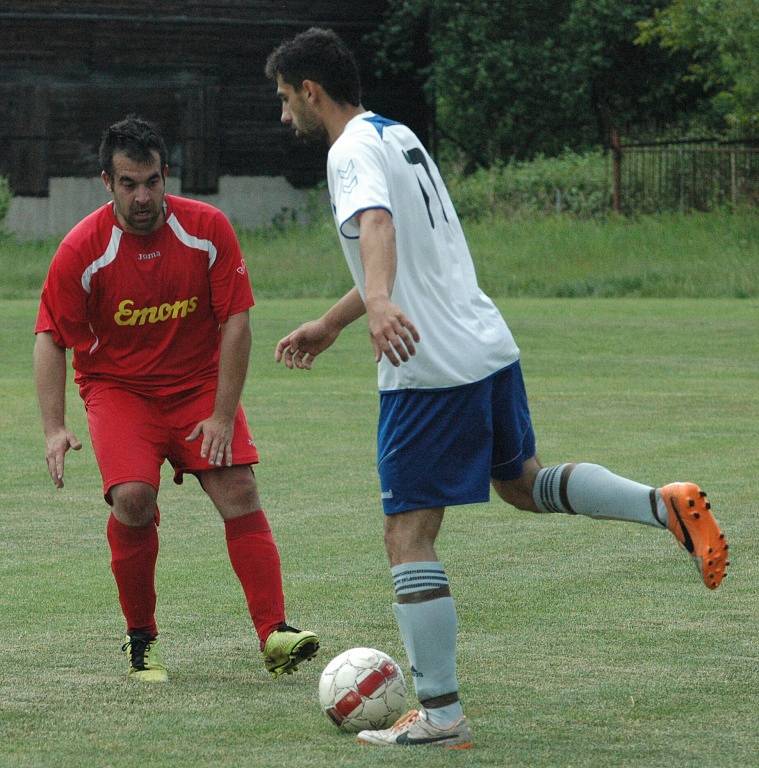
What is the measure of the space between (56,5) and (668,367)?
2276cm

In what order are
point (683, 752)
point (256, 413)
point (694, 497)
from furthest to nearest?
point (256, 413), point (694, 497), point (683, 752)

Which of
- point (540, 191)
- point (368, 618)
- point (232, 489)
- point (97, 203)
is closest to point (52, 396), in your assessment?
point (232, 489)

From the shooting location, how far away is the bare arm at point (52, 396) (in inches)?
220

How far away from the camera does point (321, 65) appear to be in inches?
186

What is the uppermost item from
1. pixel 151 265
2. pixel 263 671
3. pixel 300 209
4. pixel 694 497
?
pixel 151 265

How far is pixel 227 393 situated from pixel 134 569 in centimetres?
69

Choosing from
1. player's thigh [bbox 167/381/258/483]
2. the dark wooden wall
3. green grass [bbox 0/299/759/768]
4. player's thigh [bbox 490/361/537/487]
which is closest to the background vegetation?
the dark wooden wall

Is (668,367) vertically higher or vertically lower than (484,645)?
lower

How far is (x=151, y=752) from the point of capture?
15.1 ft

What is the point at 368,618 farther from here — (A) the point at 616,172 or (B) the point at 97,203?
(B) the point at 97,203

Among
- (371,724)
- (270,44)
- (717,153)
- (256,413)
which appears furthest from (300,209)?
(371,724)

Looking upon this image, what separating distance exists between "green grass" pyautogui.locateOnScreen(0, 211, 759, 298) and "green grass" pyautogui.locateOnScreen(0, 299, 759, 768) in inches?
579

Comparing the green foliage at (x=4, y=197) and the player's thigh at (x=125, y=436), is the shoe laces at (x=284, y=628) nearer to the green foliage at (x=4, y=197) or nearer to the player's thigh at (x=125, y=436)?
A: the player's thigh at (x=125, y=436)

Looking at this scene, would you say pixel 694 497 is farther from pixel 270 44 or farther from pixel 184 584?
pixel 270 44
